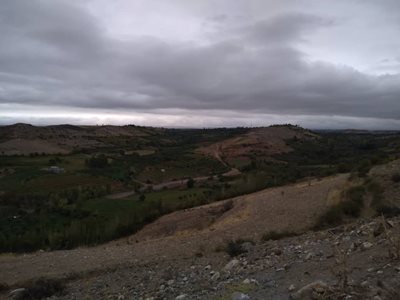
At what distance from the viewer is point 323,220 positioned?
1869 centimetres

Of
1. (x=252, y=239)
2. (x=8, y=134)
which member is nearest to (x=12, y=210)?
(x=252, y=239)

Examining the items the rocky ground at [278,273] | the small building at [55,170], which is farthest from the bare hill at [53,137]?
the rocky ground at [278,273]

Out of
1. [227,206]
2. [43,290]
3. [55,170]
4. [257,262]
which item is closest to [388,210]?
[257,262]

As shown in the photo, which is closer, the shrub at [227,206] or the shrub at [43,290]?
the shrub at [43,290]

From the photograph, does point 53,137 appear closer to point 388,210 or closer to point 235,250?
point 235,250

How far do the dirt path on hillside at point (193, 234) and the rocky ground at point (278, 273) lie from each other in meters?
1.53

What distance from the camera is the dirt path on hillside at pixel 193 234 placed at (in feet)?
53.9

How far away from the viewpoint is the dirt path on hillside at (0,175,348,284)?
16.4 metres

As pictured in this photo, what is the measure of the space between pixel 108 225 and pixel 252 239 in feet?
58.8

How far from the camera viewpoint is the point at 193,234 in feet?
72.1

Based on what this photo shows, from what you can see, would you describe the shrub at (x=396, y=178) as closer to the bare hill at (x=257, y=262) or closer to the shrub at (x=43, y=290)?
the bare hill at (x=257, y=262)

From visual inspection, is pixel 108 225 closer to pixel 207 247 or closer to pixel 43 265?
pixel 43 265

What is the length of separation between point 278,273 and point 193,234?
1206 centimetres

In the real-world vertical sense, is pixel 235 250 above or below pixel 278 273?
below
